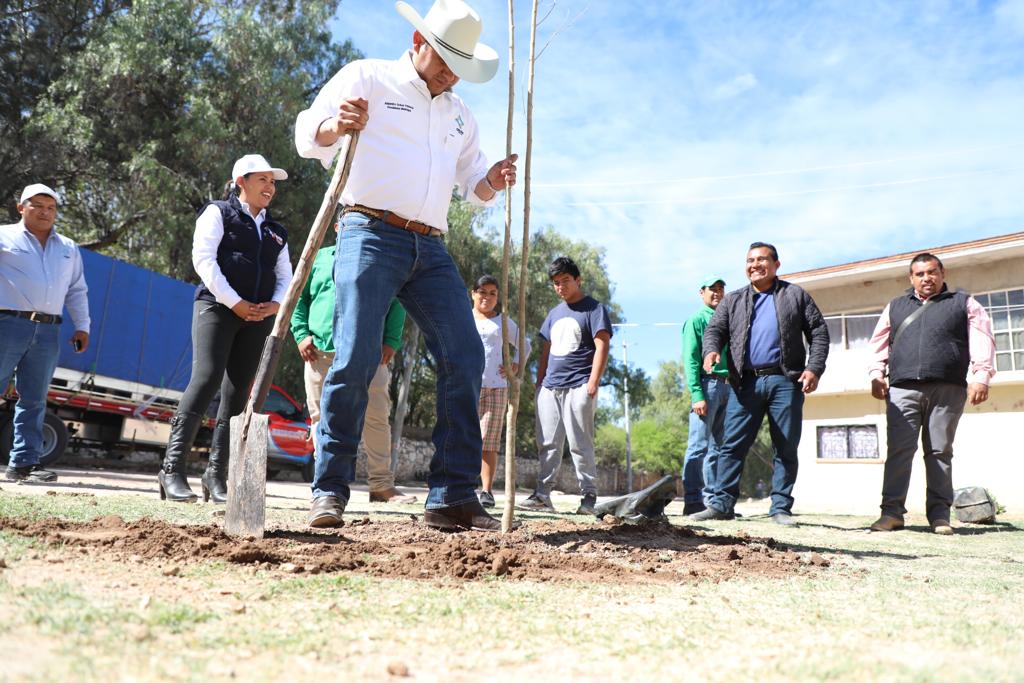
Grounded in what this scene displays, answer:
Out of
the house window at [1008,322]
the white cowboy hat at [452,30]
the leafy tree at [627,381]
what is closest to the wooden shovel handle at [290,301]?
the white cowboy hat at [452,30]

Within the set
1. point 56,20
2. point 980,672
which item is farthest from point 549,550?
point 56,20

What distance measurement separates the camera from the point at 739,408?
6012 millimetres

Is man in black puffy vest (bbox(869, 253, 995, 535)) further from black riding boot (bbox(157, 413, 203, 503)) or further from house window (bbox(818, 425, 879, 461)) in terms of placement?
house window (bbox(818, 425, 879, 461))

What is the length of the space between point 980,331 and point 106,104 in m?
16.6

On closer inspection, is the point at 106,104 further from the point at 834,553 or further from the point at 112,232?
the point at 834,553

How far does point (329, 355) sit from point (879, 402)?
13640mm

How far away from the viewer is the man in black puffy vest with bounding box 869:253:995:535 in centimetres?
579

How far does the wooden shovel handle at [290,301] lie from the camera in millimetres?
3004

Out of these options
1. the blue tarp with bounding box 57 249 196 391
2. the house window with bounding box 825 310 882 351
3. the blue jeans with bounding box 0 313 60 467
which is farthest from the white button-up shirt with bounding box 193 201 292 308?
the house window with bounding box 825 310 882 351

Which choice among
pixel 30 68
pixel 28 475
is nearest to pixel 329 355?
pixel 28 475

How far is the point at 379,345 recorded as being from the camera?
350 centimetres

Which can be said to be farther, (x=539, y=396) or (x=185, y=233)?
(x=185, y=233)

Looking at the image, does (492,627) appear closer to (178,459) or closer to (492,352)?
(178,459)

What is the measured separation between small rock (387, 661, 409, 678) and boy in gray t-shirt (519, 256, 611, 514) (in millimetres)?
4731
